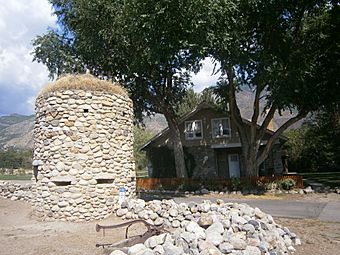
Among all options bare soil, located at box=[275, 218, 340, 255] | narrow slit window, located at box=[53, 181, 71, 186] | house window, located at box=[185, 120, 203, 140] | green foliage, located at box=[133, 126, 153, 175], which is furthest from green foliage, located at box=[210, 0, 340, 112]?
green foliage, located at box=[133, 126, 153, 175]

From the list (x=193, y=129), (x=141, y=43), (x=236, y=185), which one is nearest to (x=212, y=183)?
(x=236, y=185)

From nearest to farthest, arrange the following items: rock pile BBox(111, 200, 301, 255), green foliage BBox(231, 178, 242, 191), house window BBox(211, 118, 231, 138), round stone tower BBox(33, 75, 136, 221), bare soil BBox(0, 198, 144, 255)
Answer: rock pile BBox(111, 200, 301, 255) → bare soil BBox(0, 198, 144, 255) → round stone tower BBox(33, 75, 136, 221) → green foliage BBox(231, 178, 242, 191) → house window BBox(211, 118, 231, 138)

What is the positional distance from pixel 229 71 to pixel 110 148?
1007 cm

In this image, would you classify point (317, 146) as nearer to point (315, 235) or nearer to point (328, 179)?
point (328, 179)

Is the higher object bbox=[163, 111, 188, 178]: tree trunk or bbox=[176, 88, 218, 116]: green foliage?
bbox=[176, 88, 218, 116]: green foliage

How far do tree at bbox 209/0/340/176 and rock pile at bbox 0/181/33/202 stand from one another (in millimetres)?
12690

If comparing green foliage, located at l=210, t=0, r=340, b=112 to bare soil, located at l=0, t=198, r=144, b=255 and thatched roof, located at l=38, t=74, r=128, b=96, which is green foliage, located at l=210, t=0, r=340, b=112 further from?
bare soil, located at l=0, t=198, r=144, b=255

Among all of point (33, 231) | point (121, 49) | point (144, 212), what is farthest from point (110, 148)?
point (121, 49)

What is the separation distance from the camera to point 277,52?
18.0 meters

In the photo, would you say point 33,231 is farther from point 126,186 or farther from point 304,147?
point 304,147

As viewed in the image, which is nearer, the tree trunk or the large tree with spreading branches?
the large tree with spreading branches

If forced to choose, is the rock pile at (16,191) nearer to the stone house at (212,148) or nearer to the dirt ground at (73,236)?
the dirt ground at (73,236)

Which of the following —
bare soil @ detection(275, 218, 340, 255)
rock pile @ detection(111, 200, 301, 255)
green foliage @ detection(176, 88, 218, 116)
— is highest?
green foliage @ detection(176, 88, 218, 116)

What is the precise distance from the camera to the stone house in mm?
27844
